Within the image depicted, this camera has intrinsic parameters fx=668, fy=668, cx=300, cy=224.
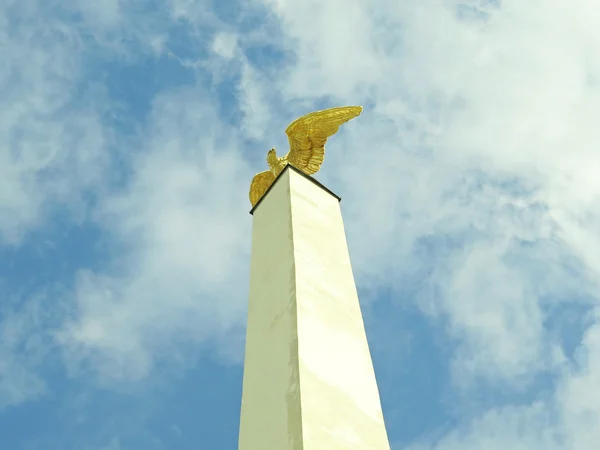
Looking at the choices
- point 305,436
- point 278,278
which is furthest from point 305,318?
point 305,436

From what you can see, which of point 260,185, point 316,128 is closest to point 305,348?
point 260,185

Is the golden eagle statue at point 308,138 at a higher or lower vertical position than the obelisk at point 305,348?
higher

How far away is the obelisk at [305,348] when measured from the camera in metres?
4.54

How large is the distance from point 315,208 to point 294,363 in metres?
3.05

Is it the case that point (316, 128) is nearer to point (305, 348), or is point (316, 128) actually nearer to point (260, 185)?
point (260, 185)

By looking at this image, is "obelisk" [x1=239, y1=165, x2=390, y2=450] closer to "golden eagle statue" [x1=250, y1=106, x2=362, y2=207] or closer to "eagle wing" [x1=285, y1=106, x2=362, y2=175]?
"golden eagle statue" [x1=250, y1=106, x2=362, y2=207]

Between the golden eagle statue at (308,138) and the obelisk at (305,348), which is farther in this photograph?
the golden eagle statue at (308,138)

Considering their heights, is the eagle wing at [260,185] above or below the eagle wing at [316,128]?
below

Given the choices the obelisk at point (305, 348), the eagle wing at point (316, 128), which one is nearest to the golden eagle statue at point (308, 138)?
the eagle wing at point (316, 128)

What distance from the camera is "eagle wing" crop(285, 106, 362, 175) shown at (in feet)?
29.6

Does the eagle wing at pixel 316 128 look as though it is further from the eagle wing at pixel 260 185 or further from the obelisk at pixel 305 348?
the obelisk at pixel 305 348

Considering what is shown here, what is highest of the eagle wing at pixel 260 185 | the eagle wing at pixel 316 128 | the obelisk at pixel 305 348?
the eagle wing at pixel 316 128

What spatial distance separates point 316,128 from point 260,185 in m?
1.10

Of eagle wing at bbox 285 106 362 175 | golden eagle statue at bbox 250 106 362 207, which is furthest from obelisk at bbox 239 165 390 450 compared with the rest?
eagle wing at bbox 285 106 362 175
